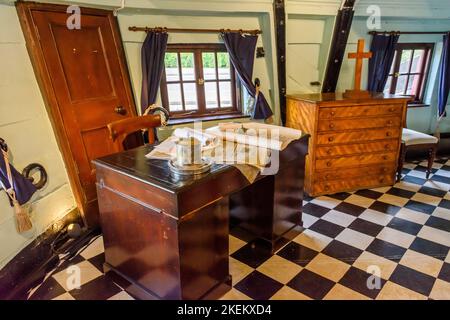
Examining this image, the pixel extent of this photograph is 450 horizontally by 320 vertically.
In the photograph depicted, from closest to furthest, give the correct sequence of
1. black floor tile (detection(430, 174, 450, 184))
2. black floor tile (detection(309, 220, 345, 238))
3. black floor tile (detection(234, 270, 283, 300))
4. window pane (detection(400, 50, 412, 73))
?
black floor tile (detection(234, 270, 283, 300)) → black floor tile (detection(309, 220, 345, 238)) → black floor tile (detection(430, 174, 450, 184)) → window pane (detection(400, 50, 412, 73))

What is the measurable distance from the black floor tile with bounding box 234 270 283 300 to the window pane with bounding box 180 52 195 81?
2.00 metres

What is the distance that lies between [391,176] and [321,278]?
1866 mm

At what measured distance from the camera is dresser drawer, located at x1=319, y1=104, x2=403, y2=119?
288 centimetres

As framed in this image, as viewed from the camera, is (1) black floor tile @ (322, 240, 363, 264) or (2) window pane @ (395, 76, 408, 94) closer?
(1) black floor tile @ (322, 240, 363, 264)

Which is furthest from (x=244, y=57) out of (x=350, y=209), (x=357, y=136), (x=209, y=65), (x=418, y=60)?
(x=418, y=60)

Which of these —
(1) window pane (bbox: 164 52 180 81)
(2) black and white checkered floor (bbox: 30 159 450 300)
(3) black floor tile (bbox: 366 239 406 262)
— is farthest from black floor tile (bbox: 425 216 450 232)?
(1) window pane (bbox: 164 52 180 81)

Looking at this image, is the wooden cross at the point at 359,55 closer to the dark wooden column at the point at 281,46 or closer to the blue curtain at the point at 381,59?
the dark wooden column at the point at 281,46

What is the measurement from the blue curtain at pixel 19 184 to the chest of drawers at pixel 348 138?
7.43 feet

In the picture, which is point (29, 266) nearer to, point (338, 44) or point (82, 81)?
point (82, 81)

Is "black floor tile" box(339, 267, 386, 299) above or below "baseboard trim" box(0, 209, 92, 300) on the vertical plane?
below

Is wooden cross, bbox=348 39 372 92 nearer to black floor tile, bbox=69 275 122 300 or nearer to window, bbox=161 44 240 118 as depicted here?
window, bbox=161 44 240 118
